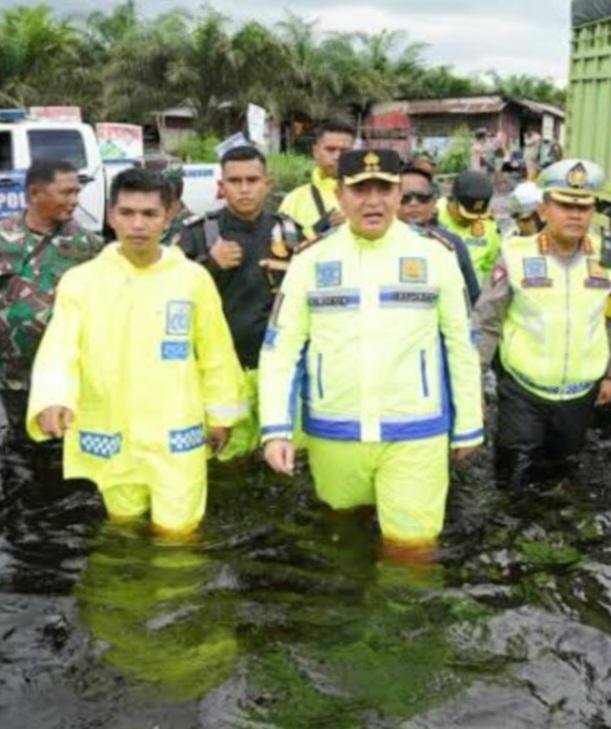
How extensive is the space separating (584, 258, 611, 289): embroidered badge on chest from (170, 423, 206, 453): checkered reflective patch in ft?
6.97

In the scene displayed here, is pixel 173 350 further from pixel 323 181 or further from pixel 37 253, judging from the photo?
pixel 323 181

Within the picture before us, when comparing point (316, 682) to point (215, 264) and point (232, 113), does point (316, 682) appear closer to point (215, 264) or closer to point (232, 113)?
point (215, 264)

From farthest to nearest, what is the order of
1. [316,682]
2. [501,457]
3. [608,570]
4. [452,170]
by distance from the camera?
[452,170] < [501,457] < [608,570] < [316,682]

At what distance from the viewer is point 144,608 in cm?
444

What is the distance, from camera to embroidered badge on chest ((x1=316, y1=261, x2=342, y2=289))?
14.4 ft

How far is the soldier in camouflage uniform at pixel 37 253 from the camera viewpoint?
5969mm

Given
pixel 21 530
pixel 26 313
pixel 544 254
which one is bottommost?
pixel 21 530

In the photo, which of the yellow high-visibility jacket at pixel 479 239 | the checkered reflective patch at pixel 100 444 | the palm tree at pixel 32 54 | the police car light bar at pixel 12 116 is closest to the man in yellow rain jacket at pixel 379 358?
the checkered reflective patch at pixel 100 444

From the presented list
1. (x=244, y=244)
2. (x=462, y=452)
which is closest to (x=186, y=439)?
(x=462, y=452)

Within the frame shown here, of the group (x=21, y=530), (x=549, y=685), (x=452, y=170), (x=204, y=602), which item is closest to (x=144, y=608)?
(x=204, y=602)

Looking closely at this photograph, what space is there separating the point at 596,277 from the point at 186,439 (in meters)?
2.26

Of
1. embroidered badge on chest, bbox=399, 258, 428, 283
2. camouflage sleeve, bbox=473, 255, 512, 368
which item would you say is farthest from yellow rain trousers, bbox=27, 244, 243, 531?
camouflage sleeve, bbox=473, 255, 512, 368

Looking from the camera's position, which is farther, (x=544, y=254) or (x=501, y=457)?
(x=501, y=457)

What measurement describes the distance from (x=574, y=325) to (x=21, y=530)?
2965 millimetres
